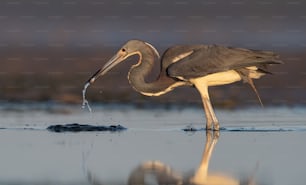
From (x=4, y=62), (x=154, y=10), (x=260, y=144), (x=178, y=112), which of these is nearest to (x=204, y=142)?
(x=260, y=144)

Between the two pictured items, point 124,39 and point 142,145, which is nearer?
point 142,145

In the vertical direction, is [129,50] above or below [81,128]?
above

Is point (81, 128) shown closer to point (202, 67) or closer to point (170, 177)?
point (202, 67)

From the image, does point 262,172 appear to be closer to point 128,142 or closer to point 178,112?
point 128,142

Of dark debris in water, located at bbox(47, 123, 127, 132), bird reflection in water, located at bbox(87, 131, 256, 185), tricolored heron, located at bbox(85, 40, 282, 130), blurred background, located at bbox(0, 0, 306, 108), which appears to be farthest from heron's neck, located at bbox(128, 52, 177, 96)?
bird reflection in water, located at bbox(87, 131, 256, 185)

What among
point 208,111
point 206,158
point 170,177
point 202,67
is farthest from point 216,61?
point 170,177

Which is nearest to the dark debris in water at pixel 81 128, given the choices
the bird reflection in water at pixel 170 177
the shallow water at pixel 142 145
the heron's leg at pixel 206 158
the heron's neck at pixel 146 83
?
the shallow water at pixel 142 145

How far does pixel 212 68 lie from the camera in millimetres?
12836

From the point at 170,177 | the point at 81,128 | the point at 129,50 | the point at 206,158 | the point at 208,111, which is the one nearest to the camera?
the point at 170,177

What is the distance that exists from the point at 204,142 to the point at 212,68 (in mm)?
1253

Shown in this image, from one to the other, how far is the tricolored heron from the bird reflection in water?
8.61 ft

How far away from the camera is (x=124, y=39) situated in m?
24.4

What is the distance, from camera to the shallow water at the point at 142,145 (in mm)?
9789

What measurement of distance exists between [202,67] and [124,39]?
11.7 meters
